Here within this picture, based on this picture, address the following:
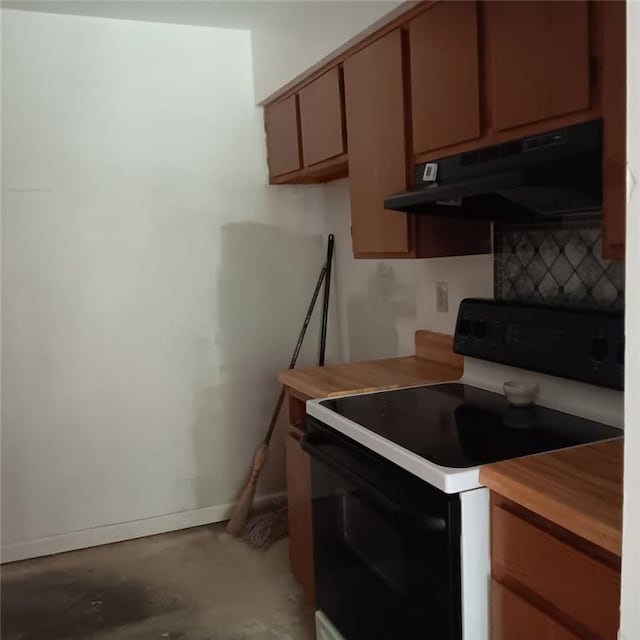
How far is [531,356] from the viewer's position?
1870 mm

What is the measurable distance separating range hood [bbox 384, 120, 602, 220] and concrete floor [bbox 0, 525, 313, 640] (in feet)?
4.95

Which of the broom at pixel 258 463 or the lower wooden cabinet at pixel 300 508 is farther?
the broom at pixel 258 463

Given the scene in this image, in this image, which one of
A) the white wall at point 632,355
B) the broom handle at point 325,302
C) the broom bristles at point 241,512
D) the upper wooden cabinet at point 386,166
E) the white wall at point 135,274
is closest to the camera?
the white wall at point 632,355

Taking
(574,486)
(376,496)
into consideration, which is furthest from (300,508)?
(574,486)

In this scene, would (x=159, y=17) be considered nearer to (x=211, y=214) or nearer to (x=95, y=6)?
(x=95, y=6)

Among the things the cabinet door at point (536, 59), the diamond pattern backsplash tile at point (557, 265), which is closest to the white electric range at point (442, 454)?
the diamond pattern backsplash tile at point (557, 265)

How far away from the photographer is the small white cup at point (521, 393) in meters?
1.85

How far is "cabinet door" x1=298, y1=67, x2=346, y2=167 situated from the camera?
2.48 m

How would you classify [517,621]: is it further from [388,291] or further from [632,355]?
[388,291]

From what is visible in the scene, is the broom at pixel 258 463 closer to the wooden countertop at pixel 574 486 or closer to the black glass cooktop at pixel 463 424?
the black glass cooktop at pixel 463 424

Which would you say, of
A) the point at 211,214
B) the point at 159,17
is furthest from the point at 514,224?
the point at 159,17

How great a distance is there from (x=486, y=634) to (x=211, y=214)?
2.21m

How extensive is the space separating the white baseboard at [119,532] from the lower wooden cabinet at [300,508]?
2.57 ft

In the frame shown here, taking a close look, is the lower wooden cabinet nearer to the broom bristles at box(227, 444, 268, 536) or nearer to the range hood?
the broom bristles at box(227, 444, 268, 536)
